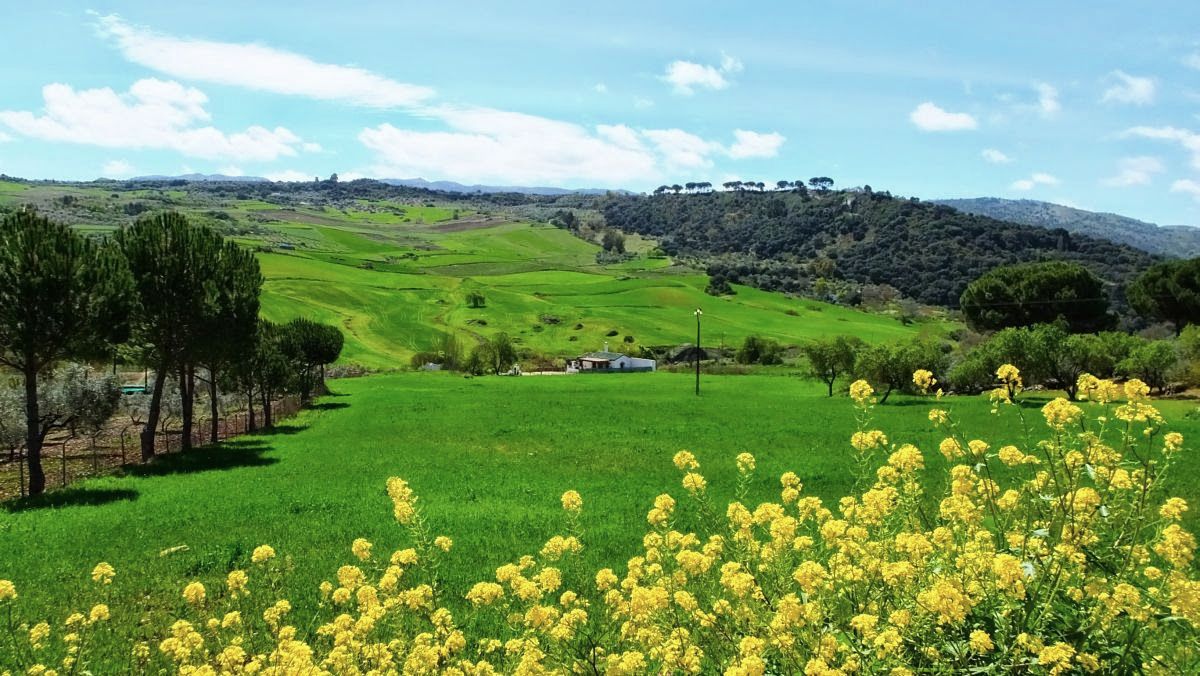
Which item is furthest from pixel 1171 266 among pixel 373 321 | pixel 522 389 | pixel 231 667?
pixel 373 321

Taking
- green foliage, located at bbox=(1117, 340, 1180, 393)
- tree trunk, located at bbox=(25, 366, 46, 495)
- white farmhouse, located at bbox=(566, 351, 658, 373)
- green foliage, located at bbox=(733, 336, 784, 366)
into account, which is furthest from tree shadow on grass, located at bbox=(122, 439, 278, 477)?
green foliage, located at bbox=(733, 336, 784, 366)

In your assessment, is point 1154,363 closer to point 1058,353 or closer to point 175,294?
point 1058,353

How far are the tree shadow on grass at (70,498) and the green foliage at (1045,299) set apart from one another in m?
75.2

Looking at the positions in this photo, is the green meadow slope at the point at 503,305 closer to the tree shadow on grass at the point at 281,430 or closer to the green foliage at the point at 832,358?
the tree shadow on grass at the point at 281,430

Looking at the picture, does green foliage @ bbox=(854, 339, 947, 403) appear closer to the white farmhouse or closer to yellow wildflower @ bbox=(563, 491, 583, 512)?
yellow wildflower @ bbox=(563, 491, 583, 512)

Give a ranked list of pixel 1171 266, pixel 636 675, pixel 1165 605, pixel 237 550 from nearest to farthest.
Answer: pixel 1165 605 → pixel 636 675 → pixel 237 550 → pixel 1171 266

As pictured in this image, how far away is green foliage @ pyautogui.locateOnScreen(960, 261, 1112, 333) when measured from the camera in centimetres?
6875

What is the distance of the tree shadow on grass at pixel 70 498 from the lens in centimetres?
1867

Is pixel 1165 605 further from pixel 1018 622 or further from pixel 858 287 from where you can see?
pixel 858 287

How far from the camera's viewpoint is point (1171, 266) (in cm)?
6419

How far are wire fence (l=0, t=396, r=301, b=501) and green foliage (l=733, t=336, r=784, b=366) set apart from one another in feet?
228

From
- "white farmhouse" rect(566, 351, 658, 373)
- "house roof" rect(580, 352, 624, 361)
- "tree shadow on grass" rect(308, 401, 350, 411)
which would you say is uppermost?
"tree shadow on grass" rect(308, 401, 350, 411)

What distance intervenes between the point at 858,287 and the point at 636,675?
643 feet

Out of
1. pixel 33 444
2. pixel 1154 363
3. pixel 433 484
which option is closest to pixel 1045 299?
pixel 1154 363
